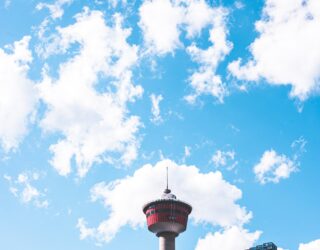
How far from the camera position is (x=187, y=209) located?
124 metres

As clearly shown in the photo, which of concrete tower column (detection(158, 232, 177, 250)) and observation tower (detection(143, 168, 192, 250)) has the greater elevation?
observation tower (detection(143, 168, 192, 250))

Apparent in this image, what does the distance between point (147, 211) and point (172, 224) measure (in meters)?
9.01

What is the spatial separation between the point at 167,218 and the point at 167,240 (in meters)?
5.75

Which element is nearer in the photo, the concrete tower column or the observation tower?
the concrete tower column

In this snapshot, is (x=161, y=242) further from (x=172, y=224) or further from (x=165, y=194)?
(x=165, y=194)

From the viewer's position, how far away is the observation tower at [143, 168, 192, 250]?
117688mm

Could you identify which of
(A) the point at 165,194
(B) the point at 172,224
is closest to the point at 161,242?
(B) the point at 172,224

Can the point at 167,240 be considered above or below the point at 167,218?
below

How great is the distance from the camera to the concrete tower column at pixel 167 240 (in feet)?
381

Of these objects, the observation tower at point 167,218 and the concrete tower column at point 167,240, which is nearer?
the concrete tower column at point 167,240

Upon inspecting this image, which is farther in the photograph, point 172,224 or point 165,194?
point 165,194

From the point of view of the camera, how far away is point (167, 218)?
118188 millimetres

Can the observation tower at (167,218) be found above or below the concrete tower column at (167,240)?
above

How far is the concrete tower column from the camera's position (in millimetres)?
116062
